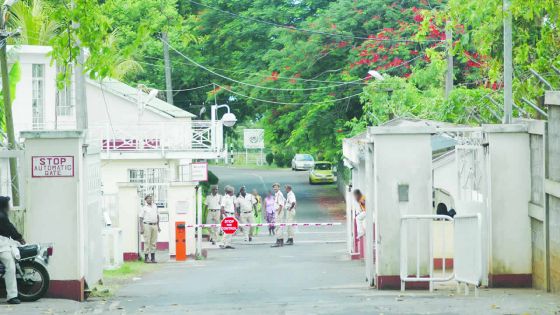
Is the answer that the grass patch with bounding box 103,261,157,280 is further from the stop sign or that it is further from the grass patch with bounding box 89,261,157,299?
the stop sign

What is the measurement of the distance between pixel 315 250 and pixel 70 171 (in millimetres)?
16963

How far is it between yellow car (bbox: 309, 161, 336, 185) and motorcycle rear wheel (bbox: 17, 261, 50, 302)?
51.2 m

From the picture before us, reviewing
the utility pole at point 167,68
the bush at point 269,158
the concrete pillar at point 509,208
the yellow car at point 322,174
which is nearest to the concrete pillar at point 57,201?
the concrete pillar at point 509,208

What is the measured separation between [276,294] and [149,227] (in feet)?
38.7

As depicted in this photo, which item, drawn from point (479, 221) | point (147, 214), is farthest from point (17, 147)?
point (147, 214)

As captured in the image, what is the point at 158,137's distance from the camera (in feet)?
131

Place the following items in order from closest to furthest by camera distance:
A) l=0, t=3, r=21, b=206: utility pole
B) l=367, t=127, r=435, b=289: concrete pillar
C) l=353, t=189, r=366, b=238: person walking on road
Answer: l=0, t=3, r=21, b=206: utility pole < l=367, t=127, r=435, b=289: concrete pillar < l=353, t=189, r=366, b=238: person walking on road

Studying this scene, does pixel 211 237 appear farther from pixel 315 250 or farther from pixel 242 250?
pixel 315 250

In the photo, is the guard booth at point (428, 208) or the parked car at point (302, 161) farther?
the parked car at point (302, 161)

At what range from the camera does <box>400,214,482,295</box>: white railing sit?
52.0ft

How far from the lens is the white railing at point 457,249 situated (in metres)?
15.9

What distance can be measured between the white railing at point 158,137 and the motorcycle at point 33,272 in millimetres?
21162

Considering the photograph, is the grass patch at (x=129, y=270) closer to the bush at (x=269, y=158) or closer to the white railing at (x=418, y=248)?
the white railing at (x=418, y=248)

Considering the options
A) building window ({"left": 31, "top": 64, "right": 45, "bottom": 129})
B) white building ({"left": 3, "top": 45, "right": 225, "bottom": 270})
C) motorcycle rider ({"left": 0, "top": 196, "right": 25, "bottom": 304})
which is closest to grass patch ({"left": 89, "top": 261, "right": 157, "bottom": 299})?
motorcycle rider ({"left": 0, "top": 196, "right": 25, "bottom": 304})
